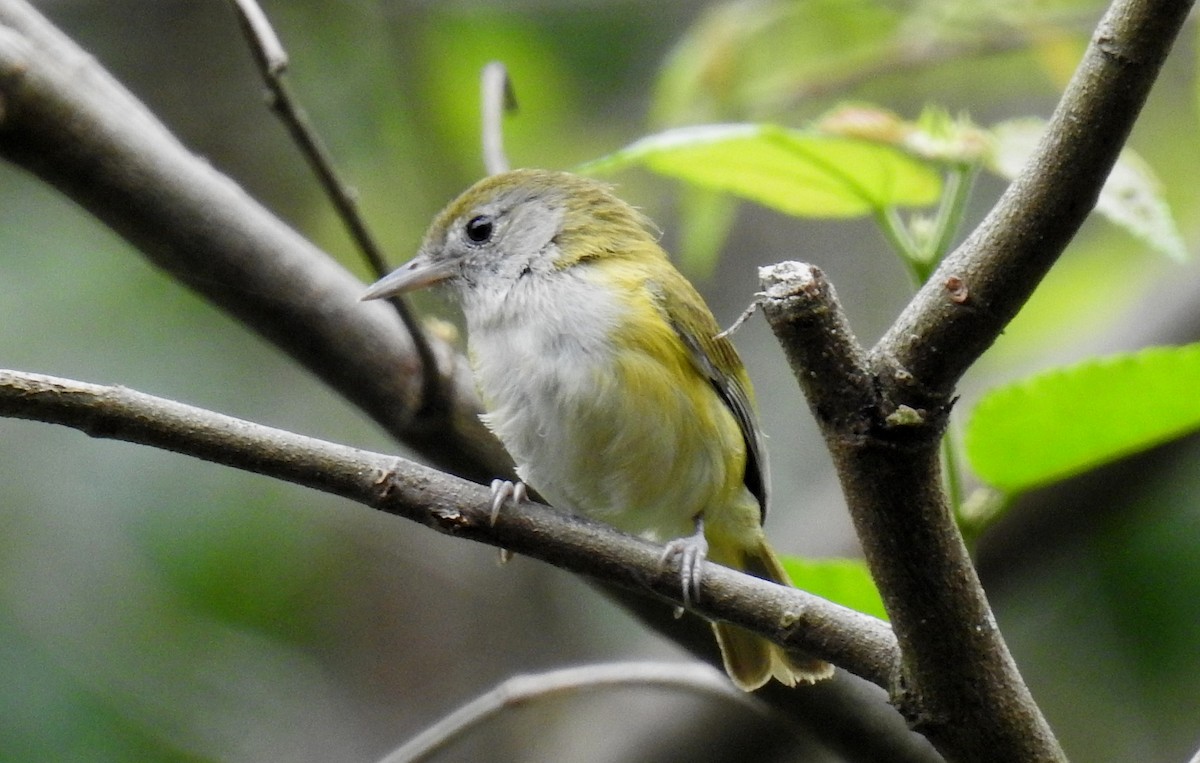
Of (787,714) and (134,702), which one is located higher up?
(134,702)

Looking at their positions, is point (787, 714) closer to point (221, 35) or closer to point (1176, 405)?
point (1176, 405)

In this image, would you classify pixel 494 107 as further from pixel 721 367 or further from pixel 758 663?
pixel 758 663

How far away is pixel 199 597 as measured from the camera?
400 cm

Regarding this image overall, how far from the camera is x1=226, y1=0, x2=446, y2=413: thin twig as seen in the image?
231cm

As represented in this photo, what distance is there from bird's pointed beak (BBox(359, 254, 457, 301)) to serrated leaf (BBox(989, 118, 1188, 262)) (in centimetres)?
118

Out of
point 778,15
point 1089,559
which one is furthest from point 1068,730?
point 778,15

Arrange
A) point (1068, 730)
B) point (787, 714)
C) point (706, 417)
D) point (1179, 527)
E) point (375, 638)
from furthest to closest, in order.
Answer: point (375, 638), point (1068, 730), point (1179, 527), point (706, 417), point (787, 714)

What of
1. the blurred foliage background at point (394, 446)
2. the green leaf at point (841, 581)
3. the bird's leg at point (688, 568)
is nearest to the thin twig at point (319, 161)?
the bird's leg at point (688, 568)

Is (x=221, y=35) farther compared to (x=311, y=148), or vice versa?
(x=221, y=35)

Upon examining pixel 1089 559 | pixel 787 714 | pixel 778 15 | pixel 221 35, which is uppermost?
pixel 221 35

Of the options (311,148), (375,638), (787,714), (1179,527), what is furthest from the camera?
(375,638)

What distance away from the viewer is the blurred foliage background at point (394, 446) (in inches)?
148

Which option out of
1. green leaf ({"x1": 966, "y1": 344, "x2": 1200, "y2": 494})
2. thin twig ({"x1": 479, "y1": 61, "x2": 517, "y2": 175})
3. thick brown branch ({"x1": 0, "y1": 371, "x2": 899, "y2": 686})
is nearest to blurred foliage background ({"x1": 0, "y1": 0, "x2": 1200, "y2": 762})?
thin twig ({"x1": 479, "y1": 61, "x2": 517, "y2": 175})

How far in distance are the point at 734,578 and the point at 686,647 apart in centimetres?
101
